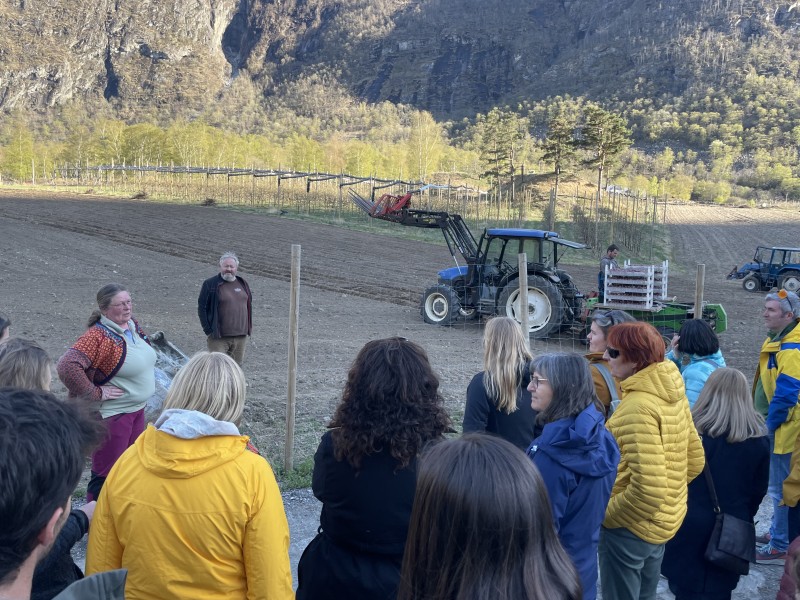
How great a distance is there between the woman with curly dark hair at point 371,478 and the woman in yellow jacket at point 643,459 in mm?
975

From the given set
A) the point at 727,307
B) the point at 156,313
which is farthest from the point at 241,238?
the point at 727,307

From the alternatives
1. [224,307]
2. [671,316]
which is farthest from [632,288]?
[224,307]

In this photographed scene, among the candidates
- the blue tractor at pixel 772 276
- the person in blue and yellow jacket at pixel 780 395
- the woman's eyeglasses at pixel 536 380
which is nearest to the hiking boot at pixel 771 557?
the person in blue and yellow jacket at pixel 780 395

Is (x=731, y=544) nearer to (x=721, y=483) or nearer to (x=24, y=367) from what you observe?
(x=721, y=483)

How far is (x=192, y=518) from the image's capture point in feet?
7.26

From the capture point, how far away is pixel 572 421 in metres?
2.64

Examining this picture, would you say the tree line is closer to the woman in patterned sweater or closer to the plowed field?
the plowed field

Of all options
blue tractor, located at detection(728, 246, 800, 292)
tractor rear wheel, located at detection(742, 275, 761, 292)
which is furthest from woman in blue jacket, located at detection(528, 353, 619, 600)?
tractor rear wheel, located at detection(742, 275, 761, 292)

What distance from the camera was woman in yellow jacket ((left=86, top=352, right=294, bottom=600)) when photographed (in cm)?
221

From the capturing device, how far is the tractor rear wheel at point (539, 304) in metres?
11.6

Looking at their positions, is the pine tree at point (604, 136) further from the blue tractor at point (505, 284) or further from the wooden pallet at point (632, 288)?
the wooden pallet at point (632, 288)

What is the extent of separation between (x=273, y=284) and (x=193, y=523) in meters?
15.1

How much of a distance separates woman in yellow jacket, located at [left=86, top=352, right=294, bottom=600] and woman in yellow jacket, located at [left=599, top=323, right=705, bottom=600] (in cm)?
147

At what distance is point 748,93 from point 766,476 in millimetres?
101027
